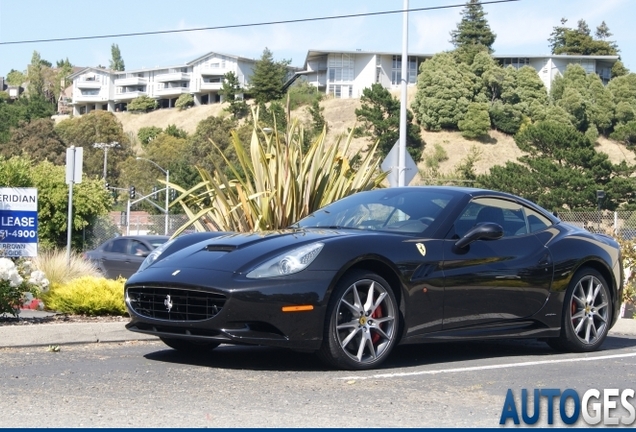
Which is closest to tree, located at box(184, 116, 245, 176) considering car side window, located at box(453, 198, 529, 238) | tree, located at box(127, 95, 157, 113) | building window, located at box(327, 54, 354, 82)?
building window, located at box(327, 54, 354, 82)

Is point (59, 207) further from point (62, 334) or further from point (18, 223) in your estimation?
point (62, 334)

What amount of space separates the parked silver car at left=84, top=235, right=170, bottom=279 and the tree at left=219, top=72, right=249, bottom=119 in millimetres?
93734

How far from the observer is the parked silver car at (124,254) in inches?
871

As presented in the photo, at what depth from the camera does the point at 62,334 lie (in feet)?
25.5

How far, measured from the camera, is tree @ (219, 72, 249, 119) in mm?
119256

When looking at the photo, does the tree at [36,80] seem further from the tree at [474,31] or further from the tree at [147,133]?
the tree at [474,31]

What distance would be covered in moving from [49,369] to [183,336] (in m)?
0.88

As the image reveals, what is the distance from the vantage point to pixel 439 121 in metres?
107

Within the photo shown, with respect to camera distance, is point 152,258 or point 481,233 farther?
point 152,258

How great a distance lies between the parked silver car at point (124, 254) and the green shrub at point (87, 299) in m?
12.3

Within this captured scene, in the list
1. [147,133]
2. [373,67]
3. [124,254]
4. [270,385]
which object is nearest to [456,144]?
[373,67]

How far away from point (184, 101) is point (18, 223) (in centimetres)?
12800

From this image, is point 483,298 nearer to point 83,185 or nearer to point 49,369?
point 49,369

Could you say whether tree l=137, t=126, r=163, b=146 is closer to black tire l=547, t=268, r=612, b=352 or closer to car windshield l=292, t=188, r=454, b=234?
car windshield l=292, t=188, r=454, b=234
